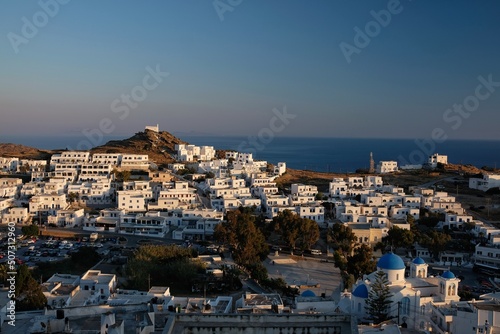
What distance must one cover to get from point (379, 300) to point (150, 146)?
46760mm

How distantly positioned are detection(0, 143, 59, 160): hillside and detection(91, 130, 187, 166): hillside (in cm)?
508

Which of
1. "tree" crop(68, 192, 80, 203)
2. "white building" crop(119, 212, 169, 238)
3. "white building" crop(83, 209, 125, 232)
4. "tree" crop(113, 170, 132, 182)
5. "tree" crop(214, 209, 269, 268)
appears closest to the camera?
"tree" crop(214, 209, 269, 268)

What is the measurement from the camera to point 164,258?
22484 millimetres

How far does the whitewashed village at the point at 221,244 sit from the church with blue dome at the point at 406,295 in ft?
0.11

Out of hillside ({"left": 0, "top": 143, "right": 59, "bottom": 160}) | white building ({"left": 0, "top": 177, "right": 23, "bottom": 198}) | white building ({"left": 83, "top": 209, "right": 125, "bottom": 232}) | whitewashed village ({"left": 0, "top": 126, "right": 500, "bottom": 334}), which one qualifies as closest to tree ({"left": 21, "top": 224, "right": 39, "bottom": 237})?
whitewashed village ({"left": 0, "top": 126, "right": 500, "bottom": 334})

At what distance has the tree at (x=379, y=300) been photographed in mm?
15141

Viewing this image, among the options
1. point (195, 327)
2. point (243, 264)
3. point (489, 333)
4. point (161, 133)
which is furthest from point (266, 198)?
point (161, 133)

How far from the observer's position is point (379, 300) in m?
15.3

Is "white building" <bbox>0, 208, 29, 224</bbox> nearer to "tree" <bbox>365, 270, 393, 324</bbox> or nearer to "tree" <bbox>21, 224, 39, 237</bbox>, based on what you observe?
"tree" <bbox>21, 224, 39, 237</bbox>

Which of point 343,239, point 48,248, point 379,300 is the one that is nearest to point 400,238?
point 343,239

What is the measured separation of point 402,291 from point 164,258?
11126 mm

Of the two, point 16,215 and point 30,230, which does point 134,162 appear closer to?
point 16,215

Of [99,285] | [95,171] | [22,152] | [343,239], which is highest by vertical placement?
[22,152]

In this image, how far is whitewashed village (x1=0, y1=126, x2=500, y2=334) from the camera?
1120 centimetres
